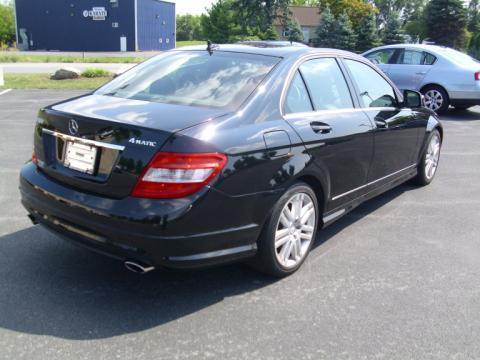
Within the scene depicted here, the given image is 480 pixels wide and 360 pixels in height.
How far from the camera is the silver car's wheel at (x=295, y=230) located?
3.63m

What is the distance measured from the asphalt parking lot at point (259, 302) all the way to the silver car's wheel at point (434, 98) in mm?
7907

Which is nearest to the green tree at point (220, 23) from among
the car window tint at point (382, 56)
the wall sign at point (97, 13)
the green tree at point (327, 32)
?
the green tree at point (327, 32)

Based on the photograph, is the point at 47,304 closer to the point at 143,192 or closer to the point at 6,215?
the point at 143,192

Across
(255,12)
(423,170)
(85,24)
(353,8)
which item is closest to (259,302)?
(423,170)

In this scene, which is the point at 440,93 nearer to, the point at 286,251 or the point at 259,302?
the point at 286,251

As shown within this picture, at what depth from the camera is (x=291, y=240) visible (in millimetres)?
3719

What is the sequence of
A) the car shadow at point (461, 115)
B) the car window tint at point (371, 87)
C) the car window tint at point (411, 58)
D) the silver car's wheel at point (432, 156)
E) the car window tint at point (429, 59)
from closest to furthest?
the car window tint at point (371, 87) < the silver car's wheel at point (432, 156) < the car shadow at point (461, 115) < the car window tint at point (429, 59) < the car window tint at point (411, 58)

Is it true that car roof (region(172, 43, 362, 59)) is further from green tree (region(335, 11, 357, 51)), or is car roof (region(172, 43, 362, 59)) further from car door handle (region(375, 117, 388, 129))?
green tree (region(335, 11, 357, 51))

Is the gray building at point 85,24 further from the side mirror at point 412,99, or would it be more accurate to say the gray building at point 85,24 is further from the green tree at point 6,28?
the side mirror at point 412,99

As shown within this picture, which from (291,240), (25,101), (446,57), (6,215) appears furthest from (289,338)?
(25,101)

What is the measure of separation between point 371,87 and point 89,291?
3.12 m

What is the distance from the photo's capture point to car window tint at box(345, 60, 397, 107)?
4632 millimetres

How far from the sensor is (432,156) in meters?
6.29

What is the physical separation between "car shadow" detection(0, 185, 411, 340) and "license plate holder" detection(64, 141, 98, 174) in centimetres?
85
